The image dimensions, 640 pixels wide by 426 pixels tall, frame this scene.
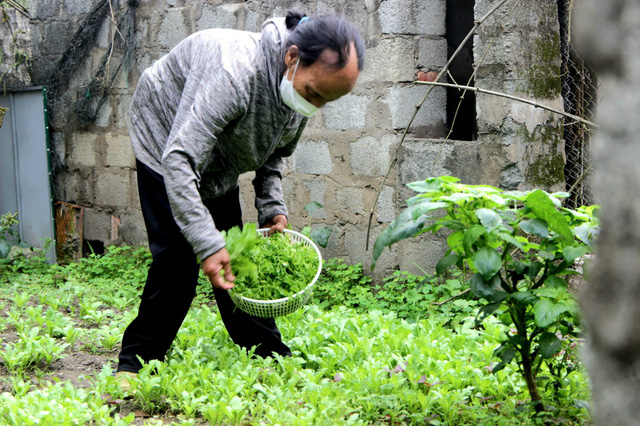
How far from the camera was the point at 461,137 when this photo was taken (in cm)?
489

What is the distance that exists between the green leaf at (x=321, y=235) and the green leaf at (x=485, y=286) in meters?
2.73

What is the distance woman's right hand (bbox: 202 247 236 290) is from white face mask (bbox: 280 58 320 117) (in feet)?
2.11

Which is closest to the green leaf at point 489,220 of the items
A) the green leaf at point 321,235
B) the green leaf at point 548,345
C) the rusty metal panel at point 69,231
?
the green leaf at point 548,345

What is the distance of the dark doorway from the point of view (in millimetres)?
4828

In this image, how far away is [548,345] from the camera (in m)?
2.12

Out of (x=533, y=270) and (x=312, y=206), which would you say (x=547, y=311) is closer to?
(x=533, y=270)

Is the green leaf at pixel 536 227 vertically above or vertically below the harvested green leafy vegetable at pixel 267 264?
above

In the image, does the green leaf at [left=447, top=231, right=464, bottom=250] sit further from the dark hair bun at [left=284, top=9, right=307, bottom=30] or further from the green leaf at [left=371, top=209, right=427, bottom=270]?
the dark hair bun at [left=284, top=9, right=307, bottom=30]

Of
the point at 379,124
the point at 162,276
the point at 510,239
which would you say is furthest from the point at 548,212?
the point at 379,124

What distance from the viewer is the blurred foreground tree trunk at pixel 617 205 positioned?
0.77m

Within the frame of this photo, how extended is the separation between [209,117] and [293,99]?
0.36 meters

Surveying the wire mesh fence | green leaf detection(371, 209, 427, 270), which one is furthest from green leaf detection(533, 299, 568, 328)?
the wire mesh fence

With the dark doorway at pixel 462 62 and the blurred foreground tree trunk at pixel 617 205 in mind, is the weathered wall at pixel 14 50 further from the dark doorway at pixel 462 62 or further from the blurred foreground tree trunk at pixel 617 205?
the blurred foreground tree trunk at pixel 617 205

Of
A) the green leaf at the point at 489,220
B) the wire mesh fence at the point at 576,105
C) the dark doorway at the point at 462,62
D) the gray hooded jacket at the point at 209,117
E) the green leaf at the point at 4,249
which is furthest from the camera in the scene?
the green leaf at the point at 4,249
